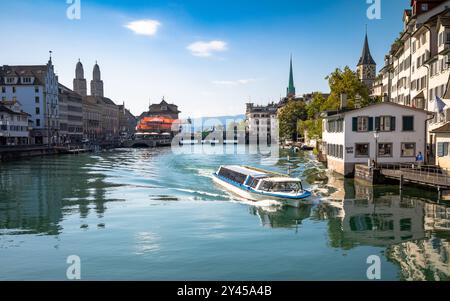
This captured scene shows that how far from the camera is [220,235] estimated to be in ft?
96.8

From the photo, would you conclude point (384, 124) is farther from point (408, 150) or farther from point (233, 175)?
point (233, 175)

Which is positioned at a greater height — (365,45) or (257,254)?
(365,45)

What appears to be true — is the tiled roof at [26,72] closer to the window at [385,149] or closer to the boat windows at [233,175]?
the boat windows at [233,175]

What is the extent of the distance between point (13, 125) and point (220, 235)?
336ft

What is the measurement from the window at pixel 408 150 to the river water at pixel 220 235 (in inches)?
332

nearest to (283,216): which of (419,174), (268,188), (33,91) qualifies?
(268,188)

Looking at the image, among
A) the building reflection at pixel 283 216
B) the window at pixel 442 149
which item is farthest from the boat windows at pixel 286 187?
the window at pixel 442 149

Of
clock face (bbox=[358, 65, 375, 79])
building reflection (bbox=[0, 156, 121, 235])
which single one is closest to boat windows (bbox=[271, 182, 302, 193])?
building reflection (bbox=[0, 156, 121, 235])

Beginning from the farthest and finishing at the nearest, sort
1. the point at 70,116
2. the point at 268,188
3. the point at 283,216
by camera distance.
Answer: the point at 70,116
the point at 268,188
the point at 283,216

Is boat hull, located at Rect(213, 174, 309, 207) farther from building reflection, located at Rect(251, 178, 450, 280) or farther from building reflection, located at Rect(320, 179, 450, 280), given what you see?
building reflection, located at Rect(320, 179, 450, 280)

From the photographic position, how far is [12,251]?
26547 millimetres

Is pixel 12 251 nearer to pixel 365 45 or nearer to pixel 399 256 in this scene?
pixel 399 256
